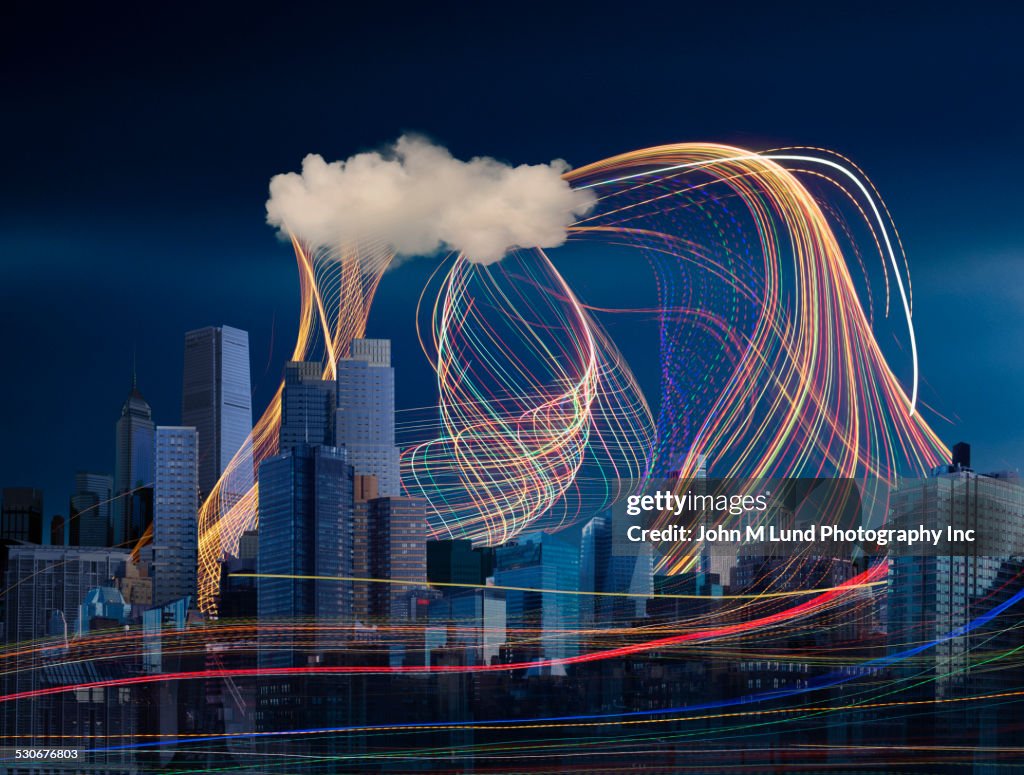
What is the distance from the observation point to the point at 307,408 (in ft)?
33.4

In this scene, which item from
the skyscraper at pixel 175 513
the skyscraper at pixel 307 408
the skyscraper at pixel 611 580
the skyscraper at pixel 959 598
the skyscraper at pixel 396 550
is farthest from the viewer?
the skyscraper at pixel 175 513

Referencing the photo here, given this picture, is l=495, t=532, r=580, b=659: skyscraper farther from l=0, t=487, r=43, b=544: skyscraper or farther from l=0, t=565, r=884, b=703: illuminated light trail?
l=0, t=487, r=43, b=544: skyscraper

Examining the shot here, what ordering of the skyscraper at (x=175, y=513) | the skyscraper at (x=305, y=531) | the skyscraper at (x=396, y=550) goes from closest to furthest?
the skyscraper at (x=396, y=550), the skyscraper at (x=305, y=531), the skyscraper at (x=175, y=513)

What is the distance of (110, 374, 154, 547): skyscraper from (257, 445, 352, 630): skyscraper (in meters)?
1.65

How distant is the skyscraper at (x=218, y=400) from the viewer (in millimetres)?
9523

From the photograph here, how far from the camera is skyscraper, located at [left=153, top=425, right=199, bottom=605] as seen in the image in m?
10.6

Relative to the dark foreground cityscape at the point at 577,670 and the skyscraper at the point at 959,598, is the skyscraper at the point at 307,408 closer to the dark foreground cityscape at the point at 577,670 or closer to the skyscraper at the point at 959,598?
the dark foreground cityscape at the point at 577,670

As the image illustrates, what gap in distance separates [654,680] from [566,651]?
53cm

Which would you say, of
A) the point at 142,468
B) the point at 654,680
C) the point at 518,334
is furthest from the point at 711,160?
the point at 142,468

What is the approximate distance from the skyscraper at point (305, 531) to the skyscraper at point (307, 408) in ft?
0.65

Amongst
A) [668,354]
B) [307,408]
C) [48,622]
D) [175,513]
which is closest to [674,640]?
[668,354]

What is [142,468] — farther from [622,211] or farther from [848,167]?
[848,167]

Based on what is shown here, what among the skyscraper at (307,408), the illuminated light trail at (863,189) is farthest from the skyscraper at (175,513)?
the illuminated light trail at (863,189)

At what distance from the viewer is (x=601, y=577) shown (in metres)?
7.14
